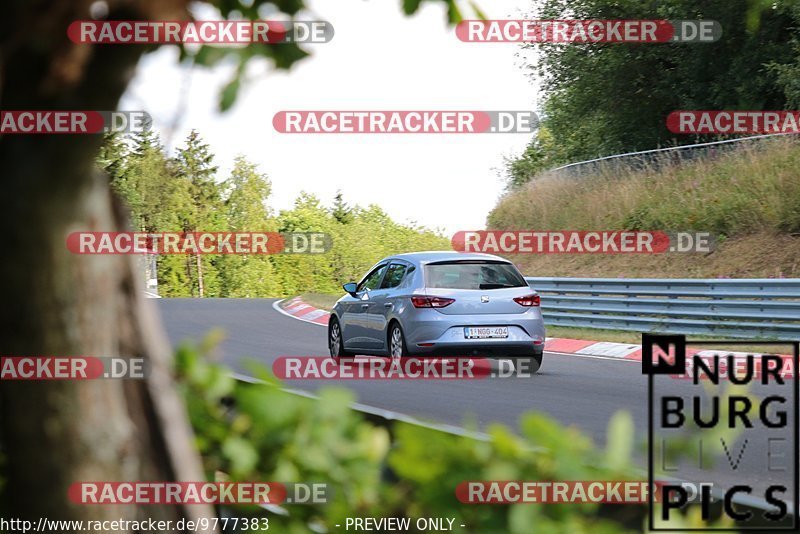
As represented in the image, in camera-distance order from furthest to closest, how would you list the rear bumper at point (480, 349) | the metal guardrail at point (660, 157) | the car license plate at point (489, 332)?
1. the metal guardrail at point (660, 157)
2. the car license plate at point (489, 332)
3. the rear bumper at point (480, 349)

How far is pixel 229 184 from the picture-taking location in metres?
68.9

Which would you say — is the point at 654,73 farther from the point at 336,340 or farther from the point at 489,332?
the point at 489,332

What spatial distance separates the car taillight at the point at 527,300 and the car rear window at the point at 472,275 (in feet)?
0.69

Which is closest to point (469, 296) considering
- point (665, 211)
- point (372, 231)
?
point (665, 211)

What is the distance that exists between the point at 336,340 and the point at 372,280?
1.44 m

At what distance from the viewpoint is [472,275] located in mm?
14234

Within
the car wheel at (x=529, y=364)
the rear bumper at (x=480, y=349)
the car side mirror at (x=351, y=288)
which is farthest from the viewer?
the car side mirror at (x=351, y=288)

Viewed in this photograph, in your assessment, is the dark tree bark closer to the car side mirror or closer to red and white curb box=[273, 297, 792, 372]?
the car side mirror

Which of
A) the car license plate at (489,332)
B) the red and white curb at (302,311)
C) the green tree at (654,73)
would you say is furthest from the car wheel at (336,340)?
the green tree at (654,73)

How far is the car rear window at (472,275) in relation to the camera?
556 inches

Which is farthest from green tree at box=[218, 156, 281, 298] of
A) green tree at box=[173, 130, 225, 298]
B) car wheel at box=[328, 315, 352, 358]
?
car wheel at box=[328, 315, 352, 358]

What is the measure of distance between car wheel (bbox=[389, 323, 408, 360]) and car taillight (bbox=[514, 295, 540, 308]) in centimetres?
146

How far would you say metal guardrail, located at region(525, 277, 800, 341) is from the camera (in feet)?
55.5

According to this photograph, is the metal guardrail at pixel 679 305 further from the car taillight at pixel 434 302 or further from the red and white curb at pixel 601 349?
the car taillight at pixel 434 302
